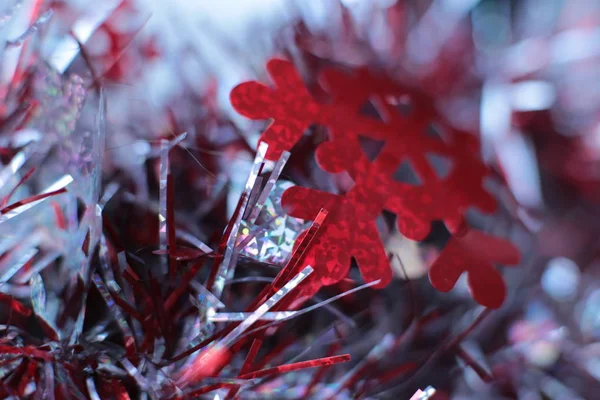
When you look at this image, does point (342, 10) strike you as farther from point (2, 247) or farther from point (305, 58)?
point (2, 247)

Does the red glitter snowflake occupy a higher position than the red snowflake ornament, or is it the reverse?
the red glitter snowflake

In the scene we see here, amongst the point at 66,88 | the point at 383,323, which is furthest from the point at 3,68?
the point at 383,323

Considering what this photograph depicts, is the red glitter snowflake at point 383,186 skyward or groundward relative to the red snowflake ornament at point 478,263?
skyward

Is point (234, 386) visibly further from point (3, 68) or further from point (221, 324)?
point (3, 68)

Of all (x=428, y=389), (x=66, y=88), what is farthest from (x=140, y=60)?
(x=428, y=389)
